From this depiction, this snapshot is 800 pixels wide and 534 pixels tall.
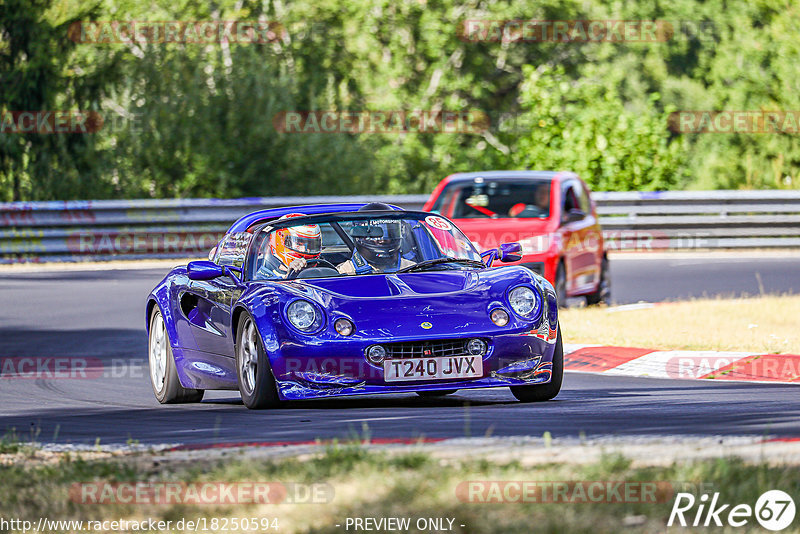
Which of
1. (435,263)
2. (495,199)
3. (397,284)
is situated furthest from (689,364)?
(495,199)

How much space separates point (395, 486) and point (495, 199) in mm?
12589

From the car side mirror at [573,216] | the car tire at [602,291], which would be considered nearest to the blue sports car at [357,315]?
the car side mirror at [573,216]

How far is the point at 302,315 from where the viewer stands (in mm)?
9305

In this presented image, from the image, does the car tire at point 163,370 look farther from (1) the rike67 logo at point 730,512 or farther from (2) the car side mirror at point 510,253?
(1) the rike67 logo at point 730,512

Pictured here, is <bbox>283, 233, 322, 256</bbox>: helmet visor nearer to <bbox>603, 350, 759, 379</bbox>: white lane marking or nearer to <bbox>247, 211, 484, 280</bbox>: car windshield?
<bbox>247, 211, 484, 280</bbox>: car windshield

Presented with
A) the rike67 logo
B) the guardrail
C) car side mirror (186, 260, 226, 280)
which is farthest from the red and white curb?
the guardrail

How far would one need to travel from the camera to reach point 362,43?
4503 centimetres

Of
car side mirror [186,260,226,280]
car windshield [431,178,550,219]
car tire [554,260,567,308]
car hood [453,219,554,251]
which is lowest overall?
car tire [554,260,567,308]

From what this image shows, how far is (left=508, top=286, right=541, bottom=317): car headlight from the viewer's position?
31.4 ft

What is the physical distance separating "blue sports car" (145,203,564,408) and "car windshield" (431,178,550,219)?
7220mm

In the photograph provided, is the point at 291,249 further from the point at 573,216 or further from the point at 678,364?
the point at 573,216

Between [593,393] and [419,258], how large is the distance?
1482 mm

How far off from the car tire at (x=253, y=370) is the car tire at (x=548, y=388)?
1555 mm

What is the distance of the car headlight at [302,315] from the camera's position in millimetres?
9266
